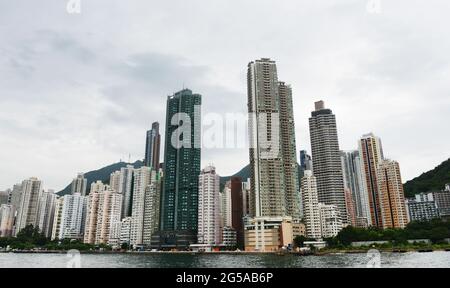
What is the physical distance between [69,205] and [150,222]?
12.7 meters

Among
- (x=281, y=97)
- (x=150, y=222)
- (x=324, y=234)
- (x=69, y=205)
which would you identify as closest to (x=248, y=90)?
(x=281, y=97)

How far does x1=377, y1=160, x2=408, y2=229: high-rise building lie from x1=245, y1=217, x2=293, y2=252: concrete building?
51.2 ft

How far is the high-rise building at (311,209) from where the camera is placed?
37812mm

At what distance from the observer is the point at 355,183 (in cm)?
5734

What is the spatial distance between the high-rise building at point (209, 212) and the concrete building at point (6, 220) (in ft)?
68.5

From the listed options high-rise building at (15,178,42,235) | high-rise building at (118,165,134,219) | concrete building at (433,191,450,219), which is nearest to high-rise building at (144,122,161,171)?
high-rise building at (118,165,134,219)

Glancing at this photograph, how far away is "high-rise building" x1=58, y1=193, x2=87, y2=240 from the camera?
48188mm

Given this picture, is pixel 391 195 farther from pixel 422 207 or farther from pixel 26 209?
pixel 26 209

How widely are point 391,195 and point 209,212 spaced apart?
23243 mm

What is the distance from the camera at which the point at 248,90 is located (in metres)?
40.1

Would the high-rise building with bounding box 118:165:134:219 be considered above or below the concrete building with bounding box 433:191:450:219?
above

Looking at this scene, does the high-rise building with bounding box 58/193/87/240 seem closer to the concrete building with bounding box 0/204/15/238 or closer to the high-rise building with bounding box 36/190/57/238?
the high-rise building with bounding box 36/190/57/238

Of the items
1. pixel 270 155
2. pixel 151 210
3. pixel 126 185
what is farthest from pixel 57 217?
pixel 270 155
